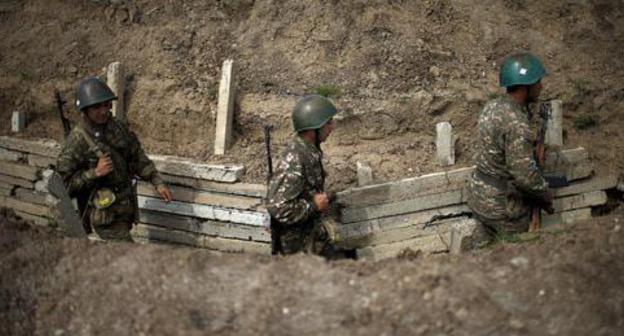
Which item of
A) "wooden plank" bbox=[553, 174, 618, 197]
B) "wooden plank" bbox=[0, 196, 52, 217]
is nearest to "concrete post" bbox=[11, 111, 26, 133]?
"wooden plank" bbox=[0, 196, 52, 217]

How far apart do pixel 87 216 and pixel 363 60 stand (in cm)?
379

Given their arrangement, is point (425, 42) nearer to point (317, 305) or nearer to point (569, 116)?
point (569, 116)

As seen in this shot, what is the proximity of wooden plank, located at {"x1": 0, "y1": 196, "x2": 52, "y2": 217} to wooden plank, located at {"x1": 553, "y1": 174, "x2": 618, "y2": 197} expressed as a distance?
615cm

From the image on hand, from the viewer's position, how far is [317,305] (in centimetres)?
390

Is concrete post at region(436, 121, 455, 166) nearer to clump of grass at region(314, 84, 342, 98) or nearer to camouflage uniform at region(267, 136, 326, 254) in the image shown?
clump of grass at region(314, 84, 342, 98)

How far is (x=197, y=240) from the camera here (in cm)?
707

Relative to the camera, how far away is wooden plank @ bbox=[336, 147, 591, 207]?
6.43 metres

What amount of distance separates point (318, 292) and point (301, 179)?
145 cm

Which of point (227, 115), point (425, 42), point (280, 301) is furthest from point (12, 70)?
point (280, 301)

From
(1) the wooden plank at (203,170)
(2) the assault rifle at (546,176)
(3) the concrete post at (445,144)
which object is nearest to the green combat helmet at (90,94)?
(1) the wooden plank at (203,170)

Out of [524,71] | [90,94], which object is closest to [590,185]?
[524,71]

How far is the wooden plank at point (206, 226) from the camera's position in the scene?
677 centimetres

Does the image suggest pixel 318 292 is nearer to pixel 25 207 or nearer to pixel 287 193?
pixel 287 193

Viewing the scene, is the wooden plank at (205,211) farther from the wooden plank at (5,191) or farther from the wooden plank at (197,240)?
the wooden plank at (5,191)
